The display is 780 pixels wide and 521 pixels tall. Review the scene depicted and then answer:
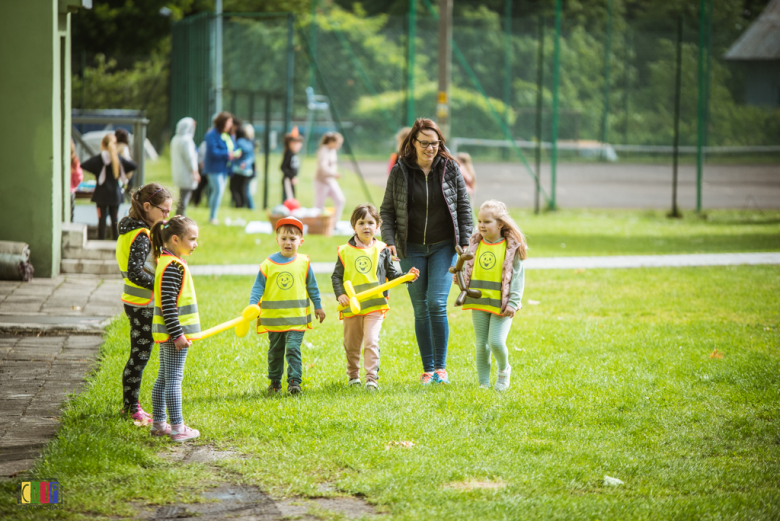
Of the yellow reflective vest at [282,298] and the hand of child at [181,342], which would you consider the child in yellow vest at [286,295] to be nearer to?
the yellow reflective vest at [282,298]

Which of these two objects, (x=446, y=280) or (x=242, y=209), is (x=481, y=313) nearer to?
(x=446, y=280)

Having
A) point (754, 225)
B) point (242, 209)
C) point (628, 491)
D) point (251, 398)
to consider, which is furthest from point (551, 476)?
point (754, 225)

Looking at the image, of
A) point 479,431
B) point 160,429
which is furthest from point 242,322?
point 479,431

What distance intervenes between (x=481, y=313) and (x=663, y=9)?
112ft

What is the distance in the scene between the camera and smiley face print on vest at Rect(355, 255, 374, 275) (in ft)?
18.8

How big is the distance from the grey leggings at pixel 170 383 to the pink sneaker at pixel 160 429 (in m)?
0.03

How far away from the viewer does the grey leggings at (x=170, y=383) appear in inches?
185

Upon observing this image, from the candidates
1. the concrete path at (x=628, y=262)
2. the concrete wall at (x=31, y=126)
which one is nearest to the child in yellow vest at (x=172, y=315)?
the concrete wall at (x=31, y=126)

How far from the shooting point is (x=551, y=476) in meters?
4.20

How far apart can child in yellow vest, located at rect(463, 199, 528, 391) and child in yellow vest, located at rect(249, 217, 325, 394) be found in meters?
1.08

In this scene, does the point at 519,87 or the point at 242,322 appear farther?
the point at 519,87

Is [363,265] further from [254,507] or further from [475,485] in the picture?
[254,507]

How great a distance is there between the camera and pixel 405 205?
5859 mm

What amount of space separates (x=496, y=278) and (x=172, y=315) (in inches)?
83.9
